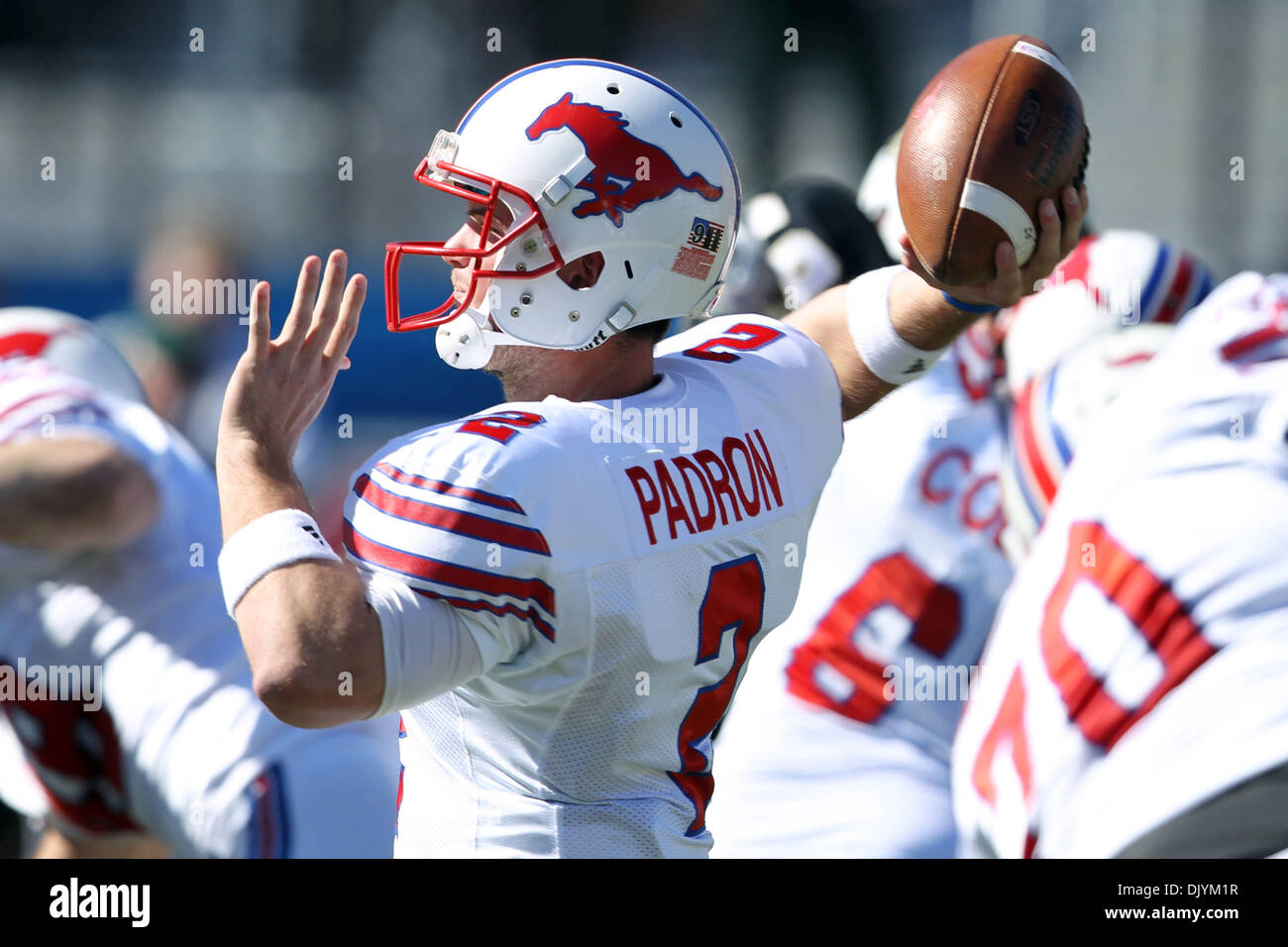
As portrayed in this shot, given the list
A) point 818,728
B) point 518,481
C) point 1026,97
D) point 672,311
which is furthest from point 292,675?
point 818,728

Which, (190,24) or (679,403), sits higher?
(190,24)

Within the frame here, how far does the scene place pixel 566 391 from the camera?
78.7 inches

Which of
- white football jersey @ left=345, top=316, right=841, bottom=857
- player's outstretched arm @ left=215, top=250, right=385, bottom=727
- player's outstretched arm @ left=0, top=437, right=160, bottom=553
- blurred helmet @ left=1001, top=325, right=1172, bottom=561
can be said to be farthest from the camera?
blurred helmet @ left=1001, top=325, right=1172, bottom=561

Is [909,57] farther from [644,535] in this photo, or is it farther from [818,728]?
[644,535]

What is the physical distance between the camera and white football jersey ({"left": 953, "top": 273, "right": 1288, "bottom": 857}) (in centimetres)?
226

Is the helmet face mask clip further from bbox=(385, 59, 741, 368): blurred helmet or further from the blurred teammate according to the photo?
the blurred teammate

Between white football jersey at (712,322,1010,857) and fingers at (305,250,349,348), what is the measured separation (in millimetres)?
2011

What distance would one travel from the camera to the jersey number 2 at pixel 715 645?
1860 millimetres

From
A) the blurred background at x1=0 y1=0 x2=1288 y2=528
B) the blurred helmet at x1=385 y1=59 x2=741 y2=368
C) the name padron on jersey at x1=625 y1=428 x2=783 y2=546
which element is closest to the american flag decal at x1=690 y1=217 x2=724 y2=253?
the blurred helmet at x1=385 y1=59 x2=741 y2=368

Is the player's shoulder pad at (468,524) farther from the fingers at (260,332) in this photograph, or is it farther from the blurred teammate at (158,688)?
the blurred teammate at (158,688)

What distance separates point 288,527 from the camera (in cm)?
164

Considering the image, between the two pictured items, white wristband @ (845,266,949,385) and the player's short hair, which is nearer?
the player's short hair

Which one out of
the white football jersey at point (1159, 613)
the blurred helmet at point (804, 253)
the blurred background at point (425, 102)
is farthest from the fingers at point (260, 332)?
the blurred background at point (425, 102)
